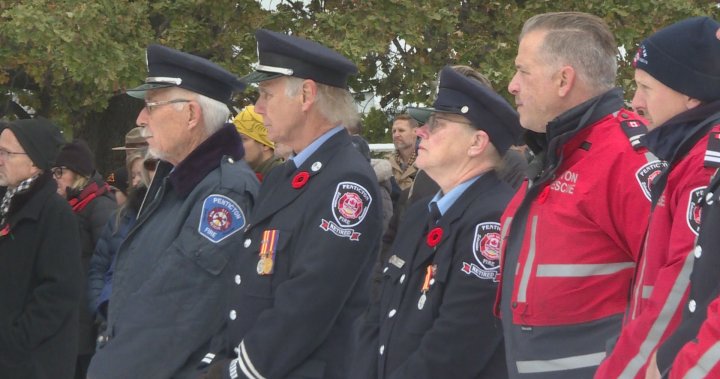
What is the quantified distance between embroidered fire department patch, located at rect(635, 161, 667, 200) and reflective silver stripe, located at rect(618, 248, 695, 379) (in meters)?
0.69

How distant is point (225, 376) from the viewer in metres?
4.20

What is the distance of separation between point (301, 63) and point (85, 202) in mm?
3722

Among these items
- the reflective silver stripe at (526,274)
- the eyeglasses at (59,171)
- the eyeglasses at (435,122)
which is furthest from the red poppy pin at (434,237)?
the eyeglasses at (59,171)

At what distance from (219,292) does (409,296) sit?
0.82 meters

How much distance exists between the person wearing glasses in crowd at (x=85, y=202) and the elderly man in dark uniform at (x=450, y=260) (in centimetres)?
364

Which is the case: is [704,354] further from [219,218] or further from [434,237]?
[219,218]

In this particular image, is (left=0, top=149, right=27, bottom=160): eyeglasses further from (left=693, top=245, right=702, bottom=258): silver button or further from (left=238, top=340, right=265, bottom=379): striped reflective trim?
(left=693, top=245, right=702, bottom=258): silver button

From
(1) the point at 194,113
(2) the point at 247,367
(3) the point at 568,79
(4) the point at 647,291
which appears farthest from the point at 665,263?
(1) the point at 194,113

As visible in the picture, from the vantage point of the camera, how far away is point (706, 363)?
96.8 inches

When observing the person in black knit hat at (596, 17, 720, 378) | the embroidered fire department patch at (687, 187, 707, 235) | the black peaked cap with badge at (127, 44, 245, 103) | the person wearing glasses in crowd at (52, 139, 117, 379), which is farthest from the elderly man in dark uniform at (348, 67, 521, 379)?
the person wearing glasses in crowd at (52, 139, 117, 379)

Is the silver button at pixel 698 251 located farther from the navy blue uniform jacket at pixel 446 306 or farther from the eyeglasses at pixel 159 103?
the eyeglasses at pixel 159 103

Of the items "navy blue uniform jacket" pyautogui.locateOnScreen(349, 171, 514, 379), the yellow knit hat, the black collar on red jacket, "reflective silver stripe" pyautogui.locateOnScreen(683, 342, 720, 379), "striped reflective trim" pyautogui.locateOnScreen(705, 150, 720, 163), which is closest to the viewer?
"reflective silver stripe" pyautogui.locateOnScreen(683, 342, 720, 379)

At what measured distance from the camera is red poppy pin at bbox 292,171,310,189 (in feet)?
14.4

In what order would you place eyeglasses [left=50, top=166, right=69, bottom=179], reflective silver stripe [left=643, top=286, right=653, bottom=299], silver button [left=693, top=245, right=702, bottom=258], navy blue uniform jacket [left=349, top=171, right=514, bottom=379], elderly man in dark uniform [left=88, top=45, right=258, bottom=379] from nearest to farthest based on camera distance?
silver button [left=693, top=245, right=702, bottom=258], reflective silver stripe [left=643, top=286, right=653, bottom=299], navy blue uniform jacket [left=349, top=171, right=514, bottom=379], elderly man in dark uniform [left=88, top=45, right=258, bottom=379], eyeglasses [left=50, top=166, right=69, bottom=179]
